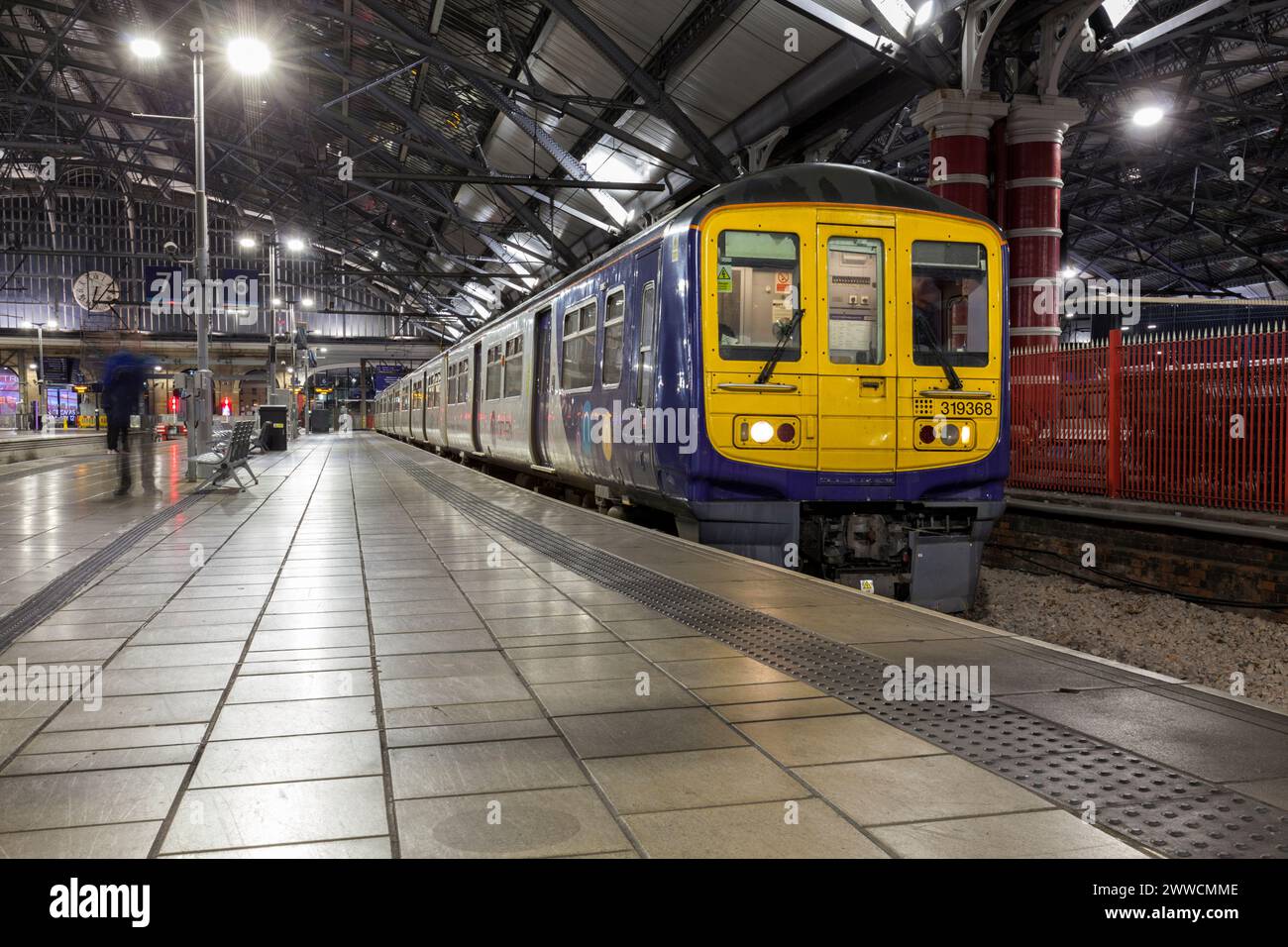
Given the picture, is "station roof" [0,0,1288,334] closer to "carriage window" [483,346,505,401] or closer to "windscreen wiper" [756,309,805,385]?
"carriage window" [483,346,505,401]

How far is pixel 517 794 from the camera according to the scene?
8.93 ft

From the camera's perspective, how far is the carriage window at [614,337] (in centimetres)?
911

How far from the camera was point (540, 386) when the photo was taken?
43.1 ft

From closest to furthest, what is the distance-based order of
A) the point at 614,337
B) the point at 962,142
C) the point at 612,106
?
the point at 614,337, the point at 962,142, the point at 612,106

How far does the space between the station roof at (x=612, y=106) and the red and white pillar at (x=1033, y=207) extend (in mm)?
679

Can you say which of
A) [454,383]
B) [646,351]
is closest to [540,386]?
[646,351]

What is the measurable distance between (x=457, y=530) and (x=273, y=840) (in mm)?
6976

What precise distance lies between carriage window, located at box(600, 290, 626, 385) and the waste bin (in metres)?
22.1

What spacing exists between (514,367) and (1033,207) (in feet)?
26.7

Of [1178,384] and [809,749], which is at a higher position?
[1178,384]

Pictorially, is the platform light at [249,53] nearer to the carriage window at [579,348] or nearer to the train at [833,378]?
the carriage window at [579,348]

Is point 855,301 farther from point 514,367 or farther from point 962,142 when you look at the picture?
point 962,142
